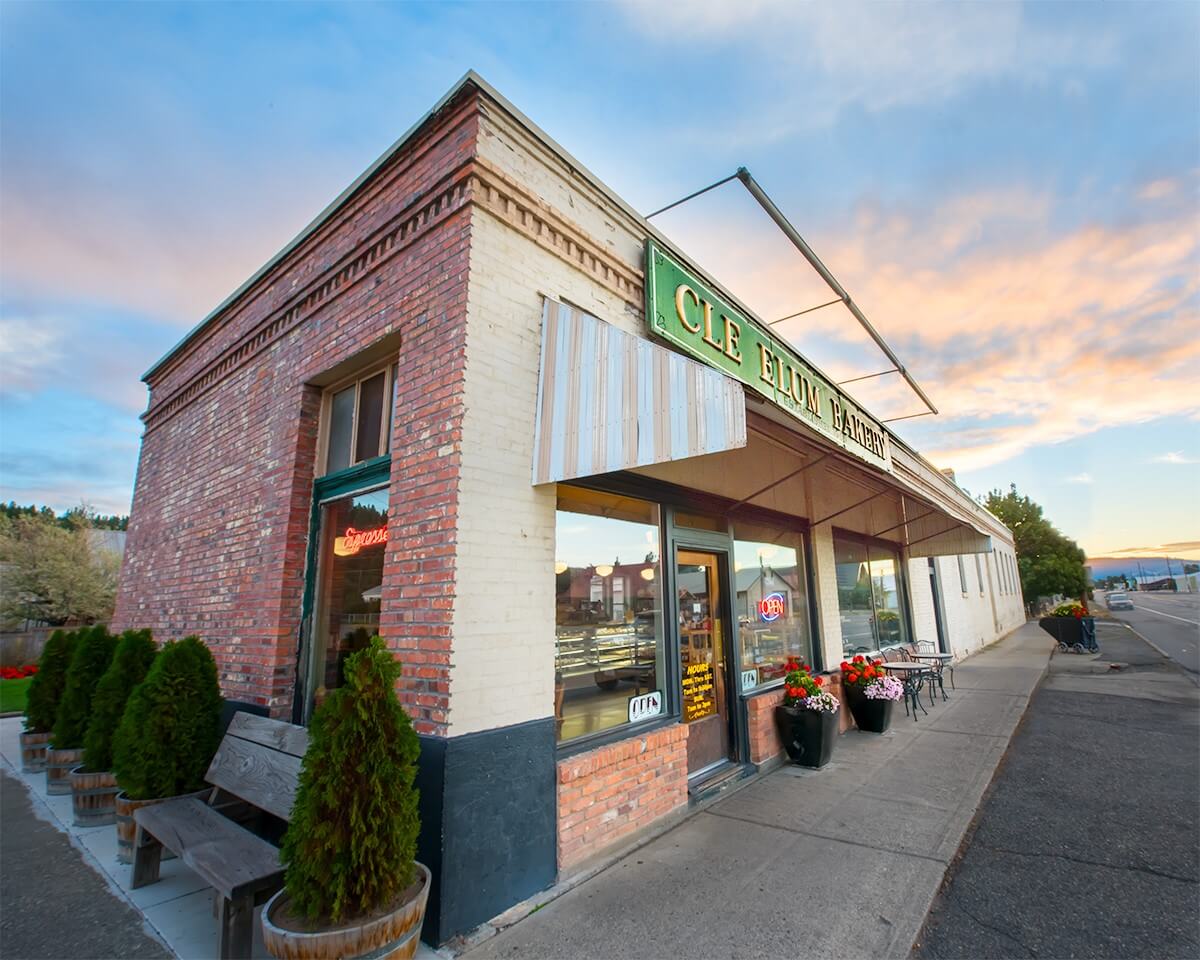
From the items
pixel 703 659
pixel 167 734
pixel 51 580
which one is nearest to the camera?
pixel 167 734

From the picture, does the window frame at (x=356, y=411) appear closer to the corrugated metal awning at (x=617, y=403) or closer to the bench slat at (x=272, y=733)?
the corrugated metal awning at (x=617, y=403)

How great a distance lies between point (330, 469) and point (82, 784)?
10.6 feet

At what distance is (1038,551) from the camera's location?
Answer: 39656 mm

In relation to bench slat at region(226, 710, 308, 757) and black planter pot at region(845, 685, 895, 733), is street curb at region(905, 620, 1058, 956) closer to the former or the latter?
black planter pot at region(845, 685, 895, 733)

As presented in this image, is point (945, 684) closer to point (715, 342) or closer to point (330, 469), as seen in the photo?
point (715, 342)

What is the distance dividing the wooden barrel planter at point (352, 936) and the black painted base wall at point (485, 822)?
1.55ft

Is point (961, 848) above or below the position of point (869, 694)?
below

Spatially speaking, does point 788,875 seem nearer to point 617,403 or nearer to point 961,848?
point 961,848

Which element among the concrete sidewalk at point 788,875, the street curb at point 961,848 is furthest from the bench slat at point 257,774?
the street curb at point 961,848

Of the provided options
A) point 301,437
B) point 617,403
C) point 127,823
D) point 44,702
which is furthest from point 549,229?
point 44,702

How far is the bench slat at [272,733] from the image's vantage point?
146 inches

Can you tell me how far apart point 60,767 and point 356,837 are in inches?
210

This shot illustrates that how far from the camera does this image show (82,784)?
186 inches

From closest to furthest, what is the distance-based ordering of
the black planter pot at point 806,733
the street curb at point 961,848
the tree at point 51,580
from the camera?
the street curb at point 961,848
the black planter pot at point 806,733
the tree at point 51,580
